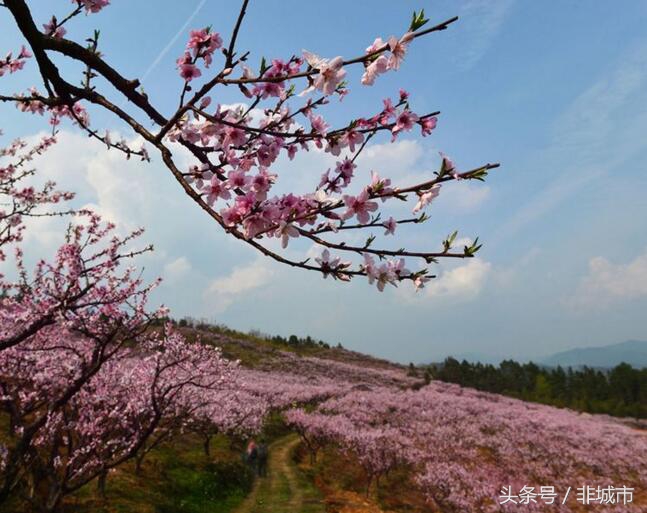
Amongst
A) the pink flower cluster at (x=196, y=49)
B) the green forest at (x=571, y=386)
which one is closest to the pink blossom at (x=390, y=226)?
the pink flower cluster at (x=196, y=49)

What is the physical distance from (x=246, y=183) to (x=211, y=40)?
111 cm

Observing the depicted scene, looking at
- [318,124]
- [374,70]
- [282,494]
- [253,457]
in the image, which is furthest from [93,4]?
[253,457]

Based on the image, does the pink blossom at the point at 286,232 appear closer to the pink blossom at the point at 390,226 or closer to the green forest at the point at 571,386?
the pink blossom at the point at 390,226

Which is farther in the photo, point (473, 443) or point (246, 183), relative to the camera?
point (473, 443)

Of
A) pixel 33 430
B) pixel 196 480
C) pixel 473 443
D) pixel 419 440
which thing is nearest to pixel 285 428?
pixel 419 440

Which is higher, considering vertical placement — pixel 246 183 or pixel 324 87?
pixel 324 87

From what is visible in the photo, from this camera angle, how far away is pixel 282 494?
17.5 meters

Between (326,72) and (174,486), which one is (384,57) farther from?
(174,486)

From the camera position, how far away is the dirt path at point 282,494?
52.0ft

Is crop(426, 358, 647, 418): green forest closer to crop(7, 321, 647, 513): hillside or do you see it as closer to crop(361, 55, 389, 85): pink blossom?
crop(7, 321, 647, 513): hillside

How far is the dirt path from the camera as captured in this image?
15859 mm

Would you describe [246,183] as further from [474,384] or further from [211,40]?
[474,384]

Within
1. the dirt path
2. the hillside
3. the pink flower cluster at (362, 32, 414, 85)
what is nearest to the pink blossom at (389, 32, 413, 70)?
the pink flower cluster at (362, 32, 414, 85)

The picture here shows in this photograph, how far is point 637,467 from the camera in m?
25.4
